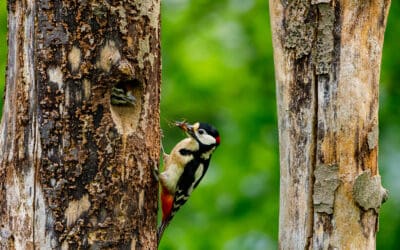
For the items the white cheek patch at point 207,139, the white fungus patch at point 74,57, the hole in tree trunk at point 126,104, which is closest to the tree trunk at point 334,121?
the hole in tree trunk at point 126,104

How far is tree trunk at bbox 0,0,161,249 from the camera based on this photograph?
16.2 ft

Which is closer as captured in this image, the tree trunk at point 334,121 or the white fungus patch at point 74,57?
the tree trunk at point 334,121

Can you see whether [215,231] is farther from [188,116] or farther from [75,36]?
[75,36]

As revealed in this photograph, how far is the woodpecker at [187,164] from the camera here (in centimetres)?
599

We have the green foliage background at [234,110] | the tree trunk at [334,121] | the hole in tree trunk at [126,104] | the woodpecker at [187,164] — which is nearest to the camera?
the tree trunk at [334,121]

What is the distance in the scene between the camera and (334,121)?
4.78m

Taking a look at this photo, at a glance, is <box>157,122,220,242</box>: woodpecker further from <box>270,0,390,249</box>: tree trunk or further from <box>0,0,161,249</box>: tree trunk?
<box>270,0,390,249</box>: tree trunk

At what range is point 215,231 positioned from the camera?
9516 millimetres

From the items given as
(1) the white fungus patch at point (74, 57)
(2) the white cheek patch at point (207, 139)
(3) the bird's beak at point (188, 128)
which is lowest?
(2) the white cheek patch at point (207, 139)

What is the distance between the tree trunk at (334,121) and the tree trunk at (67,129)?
0.88 metres

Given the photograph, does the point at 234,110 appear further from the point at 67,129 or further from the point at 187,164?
the point at 67,129

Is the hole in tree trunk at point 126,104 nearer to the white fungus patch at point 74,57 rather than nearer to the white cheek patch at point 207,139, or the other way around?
the white fungus patch at point 74,57

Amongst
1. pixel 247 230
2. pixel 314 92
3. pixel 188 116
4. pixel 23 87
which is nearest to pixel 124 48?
pixel 23 87

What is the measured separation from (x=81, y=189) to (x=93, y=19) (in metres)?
0.87
